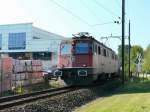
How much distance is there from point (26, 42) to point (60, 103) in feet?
239

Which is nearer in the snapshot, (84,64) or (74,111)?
(74,111)

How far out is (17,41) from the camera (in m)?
89.2

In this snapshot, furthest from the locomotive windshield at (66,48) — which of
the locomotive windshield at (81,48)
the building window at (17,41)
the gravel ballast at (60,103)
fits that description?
the building window at (17,41)

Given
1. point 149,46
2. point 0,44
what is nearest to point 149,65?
point 149,46

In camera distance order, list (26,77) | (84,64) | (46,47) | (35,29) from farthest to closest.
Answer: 1. (35,29)
2. (46,47)
3. (26,77)
4. (84,64)

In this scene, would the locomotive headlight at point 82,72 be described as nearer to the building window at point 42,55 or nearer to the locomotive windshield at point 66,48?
the locomotive windshield at point 66,48

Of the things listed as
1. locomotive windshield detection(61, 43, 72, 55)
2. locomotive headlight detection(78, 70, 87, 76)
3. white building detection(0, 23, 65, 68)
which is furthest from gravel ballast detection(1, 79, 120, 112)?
white building detection(0, 23, 65, 68)

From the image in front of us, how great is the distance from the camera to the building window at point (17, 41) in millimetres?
89312

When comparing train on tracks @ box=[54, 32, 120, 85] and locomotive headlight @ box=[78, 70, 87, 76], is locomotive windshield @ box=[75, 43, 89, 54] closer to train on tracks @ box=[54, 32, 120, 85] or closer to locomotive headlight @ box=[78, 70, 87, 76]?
train on tracks @ box=[54, 32, 120, 85]

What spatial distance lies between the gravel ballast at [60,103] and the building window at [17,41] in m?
67.4

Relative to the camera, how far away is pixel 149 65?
10994cm

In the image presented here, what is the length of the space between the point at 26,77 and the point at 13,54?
57.7 meters

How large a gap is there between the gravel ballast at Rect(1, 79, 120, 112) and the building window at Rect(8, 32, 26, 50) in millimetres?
67416

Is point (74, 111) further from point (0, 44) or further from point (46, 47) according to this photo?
point (0, 44)
